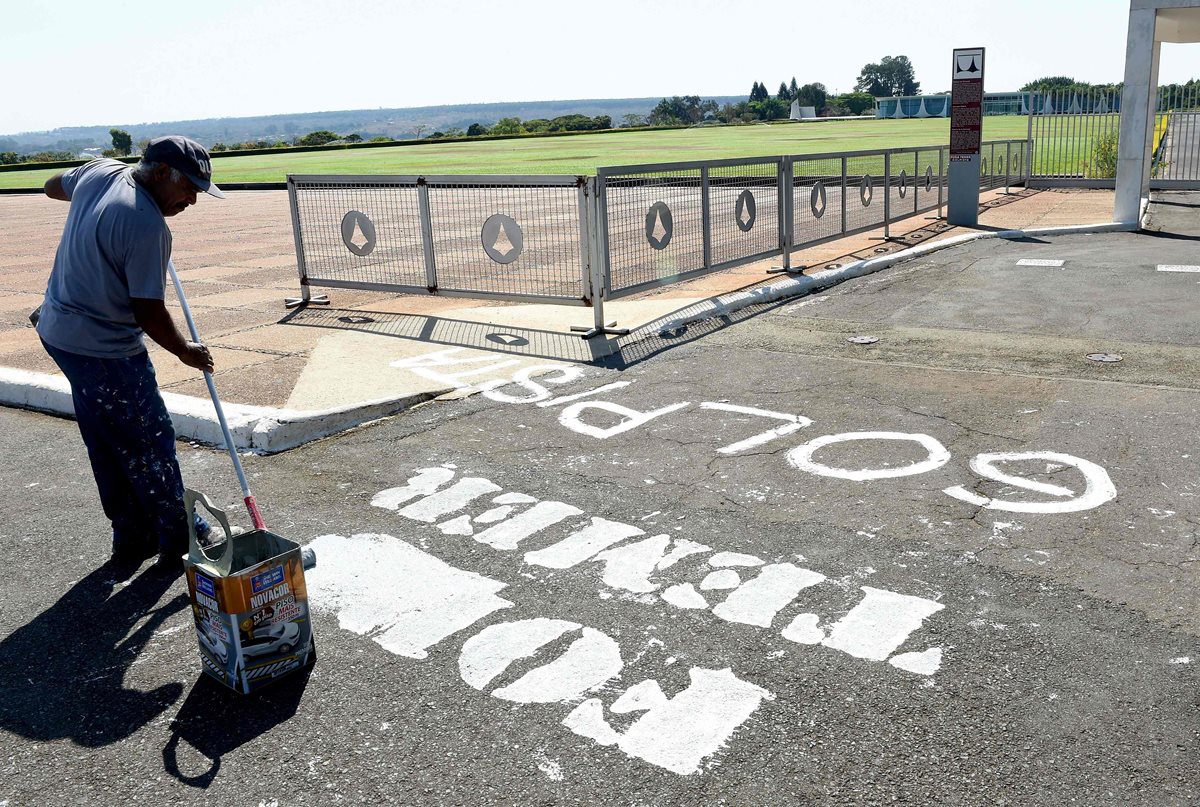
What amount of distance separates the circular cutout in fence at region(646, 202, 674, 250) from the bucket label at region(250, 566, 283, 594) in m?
6.92

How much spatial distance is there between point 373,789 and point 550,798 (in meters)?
0.56

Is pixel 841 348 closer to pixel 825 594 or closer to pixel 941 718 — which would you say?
pixel 825 594

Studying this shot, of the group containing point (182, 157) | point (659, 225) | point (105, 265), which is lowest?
point (659, 225)

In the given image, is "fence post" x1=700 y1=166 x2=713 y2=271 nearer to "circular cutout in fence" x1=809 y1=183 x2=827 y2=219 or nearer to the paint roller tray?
"circular cutout in fence" x1=809 y1=183 x2=827 y2=219

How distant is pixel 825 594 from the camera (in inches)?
176

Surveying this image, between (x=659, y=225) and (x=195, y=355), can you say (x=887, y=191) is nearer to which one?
(x=659, y=225)

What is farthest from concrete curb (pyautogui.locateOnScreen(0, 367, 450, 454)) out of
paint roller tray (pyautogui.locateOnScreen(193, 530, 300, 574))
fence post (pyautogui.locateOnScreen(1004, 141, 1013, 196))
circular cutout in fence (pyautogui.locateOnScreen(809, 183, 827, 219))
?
fence post (pyautogui.locateOnScreen(1004, 141, 1013, 196))

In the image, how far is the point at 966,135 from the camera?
18.0m

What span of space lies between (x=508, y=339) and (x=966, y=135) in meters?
11.7

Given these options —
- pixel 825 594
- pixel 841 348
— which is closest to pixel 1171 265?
pixel 841 348

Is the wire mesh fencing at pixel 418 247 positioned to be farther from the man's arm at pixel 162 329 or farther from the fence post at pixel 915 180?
the fence post at pixel 915 180

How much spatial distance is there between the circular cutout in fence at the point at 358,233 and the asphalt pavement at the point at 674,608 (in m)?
4.06

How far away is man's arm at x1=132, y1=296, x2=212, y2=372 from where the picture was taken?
4.52m

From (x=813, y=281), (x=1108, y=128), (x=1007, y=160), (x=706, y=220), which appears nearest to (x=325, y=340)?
(x=706, y=220)
